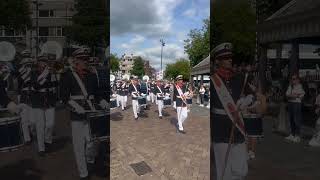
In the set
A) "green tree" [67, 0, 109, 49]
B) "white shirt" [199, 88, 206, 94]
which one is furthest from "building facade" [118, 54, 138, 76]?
"white shirt" [199, 88, 206, 94]

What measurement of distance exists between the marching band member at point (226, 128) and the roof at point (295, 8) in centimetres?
66

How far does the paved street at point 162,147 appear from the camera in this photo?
5.62 m

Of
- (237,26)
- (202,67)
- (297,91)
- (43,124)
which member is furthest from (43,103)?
(297,91)

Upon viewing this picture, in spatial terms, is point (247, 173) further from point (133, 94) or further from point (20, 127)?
point (20, 127)

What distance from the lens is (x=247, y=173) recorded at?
5617 mm

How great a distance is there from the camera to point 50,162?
558cm

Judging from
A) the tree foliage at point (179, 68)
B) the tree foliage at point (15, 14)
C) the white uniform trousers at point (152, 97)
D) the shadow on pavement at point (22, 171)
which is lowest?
the shadow on pavement at point (22, 171)

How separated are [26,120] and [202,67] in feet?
6.69

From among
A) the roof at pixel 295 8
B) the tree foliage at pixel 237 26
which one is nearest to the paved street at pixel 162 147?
the tree foliage at pixel 237 26

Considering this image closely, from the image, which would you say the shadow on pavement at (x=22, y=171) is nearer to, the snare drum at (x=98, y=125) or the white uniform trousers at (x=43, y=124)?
the white uniform trousers at (x=43, y=124)

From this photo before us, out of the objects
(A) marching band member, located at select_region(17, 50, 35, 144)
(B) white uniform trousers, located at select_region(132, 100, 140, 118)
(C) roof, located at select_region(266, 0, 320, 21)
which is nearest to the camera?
(C) roof, located at select_region(266, 0, 320, 21)

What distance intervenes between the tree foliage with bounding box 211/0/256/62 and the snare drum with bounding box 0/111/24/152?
232cm

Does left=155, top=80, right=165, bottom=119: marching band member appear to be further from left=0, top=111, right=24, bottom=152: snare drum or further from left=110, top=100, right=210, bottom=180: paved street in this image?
left=0, top=111, right=24, bottom=152: snare drum

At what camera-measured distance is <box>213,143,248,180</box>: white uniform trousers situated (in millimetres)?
5434
